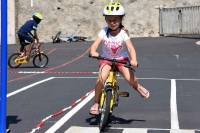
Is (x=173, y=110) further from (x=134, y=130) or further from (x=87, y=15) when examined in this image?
(x=87, y=15)

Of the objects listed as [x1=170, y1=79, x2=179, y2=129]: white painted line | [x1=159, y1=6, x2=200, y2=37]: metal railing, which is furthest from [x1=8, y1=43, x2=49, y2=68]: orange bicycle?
[x1=159, y1=6, x2=200, y2=37]: metal railing

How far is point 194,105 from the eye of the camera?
12508 millimetres

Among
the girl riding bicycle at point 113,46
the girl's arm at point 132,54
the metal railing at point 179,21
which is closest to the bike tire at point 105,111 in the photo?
Result: the girl riding bicycle at point 113,46

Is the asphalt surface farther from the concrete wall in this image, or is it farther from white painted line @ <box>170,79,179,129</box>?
the concrete wall

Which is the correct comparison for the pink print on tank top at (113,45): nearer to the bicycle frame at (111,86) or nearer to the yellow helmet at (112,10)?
the bicycle frame at (111,86)

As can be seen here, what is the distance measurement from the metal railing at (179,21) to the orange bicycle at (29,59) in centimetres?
2329

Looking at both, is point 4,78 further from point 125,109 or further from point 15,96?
point 15,96

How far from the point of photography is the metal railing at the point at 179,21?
44969 mm

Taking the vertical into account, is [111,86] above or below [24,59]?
below

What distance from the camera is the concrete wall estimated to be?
48625mm

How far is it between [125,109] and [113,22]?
8.94 feet

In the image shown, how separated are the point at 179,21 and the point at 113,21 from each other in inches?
1472

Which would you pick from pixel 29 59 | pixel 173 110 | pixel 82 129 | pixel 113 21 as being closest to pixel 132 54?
pixel 113 21

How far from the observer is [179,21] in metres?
46.5
